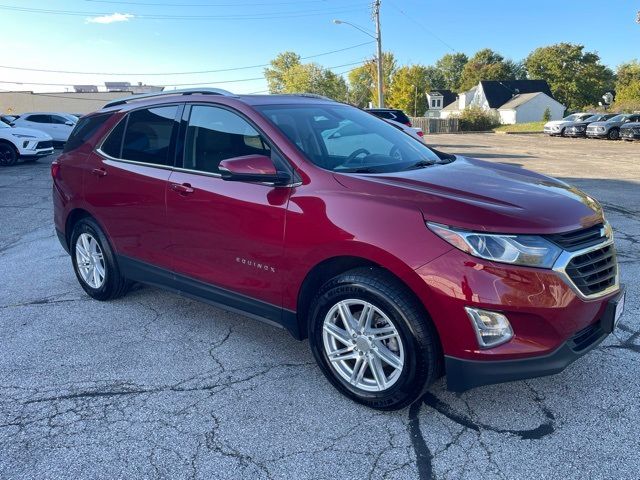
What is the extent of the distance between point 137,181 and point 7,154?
15.6 metres

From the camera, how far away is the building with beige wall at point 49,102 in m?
67.1

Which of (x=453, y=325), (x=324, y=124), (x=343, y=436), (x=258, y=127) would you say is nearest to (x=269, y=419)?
(x=343, y=436)

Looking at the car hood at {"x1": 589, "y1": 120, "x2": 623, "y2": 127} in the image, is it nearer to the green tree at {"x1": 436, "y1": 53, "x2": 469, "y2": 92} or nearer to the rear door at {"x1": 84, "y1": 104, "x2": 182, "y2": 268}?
the rear door at {"x1": 84, "y1": 104, "x2": 182, "y2": 268}

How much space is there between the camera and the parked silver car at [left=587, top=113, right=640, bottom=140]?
33.2 meters

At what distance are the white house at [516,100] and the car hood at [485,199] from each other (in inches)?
2746

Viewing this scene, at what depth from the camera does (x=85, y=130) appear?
4.79 m

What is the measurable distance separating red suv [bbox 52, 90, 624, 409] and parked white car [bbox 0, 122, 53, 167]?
48.2 feet

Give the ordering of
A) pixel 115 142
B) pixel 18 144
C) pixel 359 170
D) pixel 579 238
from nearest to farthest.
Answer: pixel 579 238 < pixel 359 170 < pixel 115 142 < pixel 18 144

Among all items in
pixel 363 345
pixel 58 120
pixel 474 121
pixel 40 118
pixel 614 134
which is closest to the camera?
pixel 363 345

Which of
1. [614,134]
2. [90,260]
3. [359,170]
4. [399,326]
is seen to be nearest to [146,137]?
[90,260]

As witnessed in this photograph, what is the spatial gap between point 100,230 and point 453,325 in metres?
3.32

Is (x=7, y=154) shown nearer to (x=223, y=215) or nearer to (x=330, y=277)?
(x=223, y=215)

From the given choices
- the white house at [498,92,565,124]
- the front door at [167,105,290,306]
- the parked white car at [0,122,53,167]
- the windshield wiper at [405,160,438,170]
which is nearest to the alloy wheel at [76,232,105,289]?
A: the front door at [167,105,290,306]

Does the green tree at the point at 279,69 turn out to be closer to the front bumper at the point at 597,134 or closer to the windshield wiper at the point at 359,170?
the front bumper at the point at 597,134
